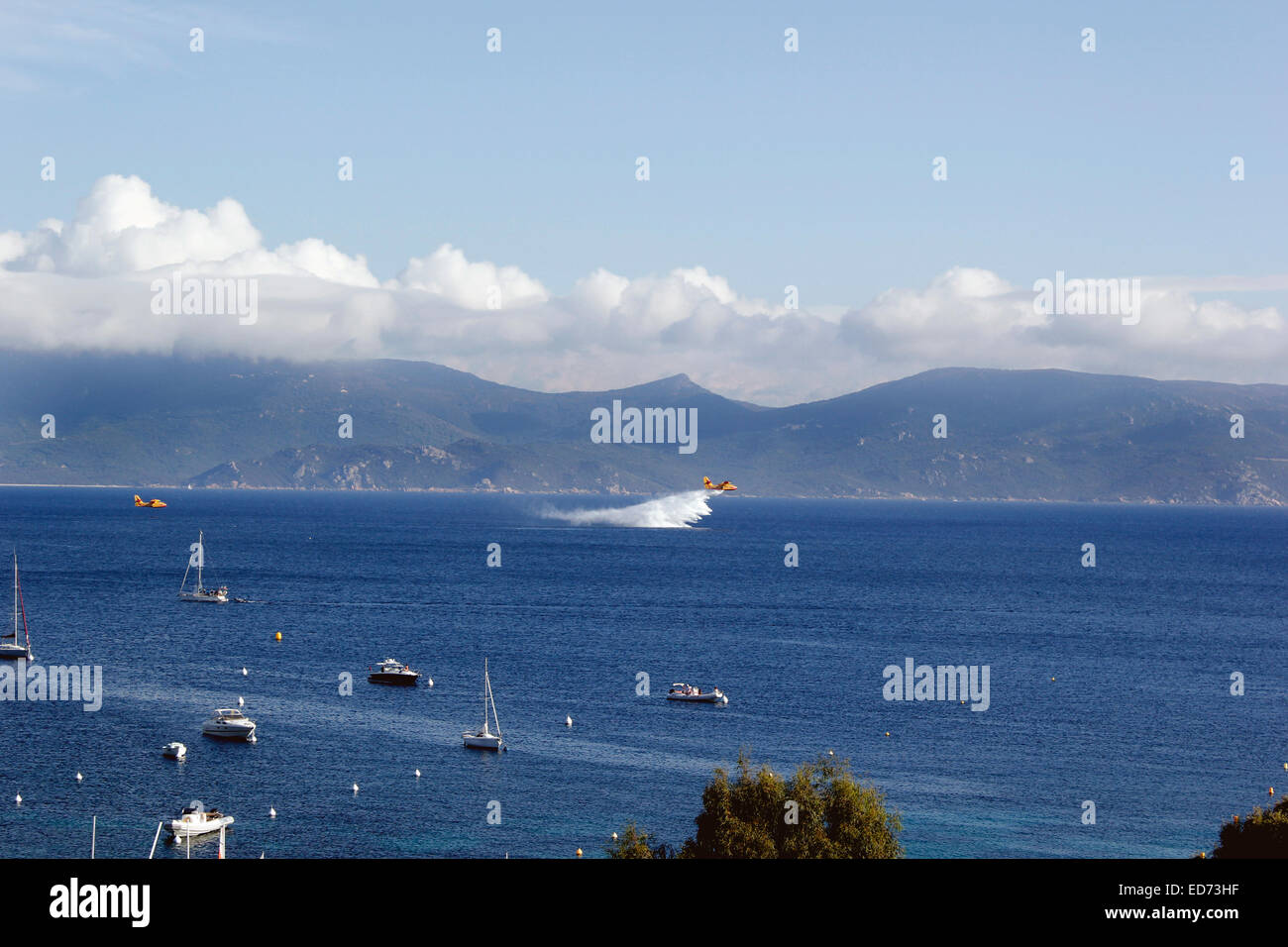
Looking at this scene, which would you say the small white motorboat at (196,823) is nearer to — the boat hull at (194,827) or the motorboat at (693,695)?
the boat hull at (194,827)

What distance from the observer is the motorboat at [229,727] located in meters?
103

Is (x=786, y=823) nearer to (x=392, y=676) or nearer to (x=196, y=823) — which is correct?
(x=196, y=823)

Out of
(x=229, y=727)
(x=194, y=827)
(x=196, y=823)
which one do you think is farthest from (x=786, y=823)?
(x=229, y=727)

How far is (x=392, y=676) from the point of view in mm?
131750

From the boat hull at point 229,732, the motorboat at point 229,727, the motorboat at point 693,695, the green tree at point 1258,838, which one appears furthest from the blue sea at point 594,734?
the green tree at point 1258,838

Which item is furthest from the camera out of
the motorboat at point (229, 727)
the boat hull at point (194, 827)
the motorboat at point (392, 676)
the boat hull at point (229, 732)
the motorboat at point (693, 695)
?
the motorboat at point (392, 676)

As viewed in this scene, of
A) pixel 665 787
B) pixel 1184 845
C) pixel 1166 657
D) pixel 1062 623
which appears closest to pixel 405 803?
pixel 665 787

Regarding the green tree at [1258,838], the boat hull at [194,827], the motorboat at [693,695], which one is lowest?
the boat hull at [194,827]

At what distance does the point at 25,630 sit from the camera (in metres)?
160

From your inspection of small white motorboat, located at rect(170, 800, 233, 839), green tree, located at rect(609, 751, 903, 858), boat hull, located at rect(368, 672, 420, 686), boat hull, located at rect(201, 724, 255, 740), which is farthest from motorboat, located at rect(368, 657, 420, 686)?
green tree, located at rect(609, 751, 903, 858)

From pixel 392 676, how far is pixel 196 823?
53588 millimetres

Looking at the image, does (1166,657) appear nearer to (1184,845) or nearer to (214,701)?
(1184,845)

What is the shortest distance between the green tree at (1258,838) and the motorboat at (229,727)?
76.3 metres
